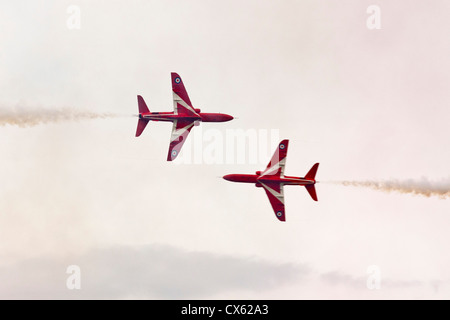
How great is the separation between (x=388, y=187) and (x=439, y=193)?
6663 millimetres

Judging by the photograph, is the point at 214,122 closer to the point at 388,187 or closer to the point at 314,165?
the point at 314,165

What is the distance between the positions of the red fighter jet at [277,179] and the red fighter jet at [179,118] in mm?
9234

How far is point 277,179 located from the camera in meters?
103

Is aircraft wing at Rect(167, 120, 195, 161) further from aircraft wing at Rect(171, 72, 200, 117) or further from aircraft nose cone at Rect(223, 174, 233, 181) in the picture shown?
aircraft nose cone at Rect(223, 174, 233, 181)

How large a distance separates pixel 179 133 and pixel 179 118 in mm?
1993

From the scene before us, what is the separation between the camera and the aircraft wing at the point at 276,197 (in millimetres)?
103562

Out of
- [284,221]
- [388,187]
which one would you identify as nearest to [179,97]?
[284,221]

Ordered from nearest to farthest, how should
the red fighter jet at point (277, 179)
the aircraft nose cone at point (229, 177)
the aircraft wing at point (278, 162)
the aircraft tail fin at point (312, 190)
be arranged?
the aircraft nose cone at point (229, 177) → the aircraft tail fin at point (312, 190) → the red fighter jet at point (277, 179) → the aircraft wing at point (278, 162)

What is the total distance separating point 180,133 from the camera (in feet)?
355

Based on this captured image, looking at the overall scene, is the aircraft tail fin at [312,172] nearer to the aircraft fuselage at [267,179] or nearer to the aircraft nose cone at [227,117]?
the aircraft fuselage at [267,179]

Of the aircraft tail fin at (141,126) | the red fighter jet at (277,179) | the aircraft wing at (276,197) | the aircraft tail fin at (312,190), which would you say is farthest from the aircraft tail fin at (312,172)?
the aircraft tail fin at (141,126)

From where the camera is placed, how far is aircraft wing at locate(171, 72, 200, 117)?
10856 centimetres

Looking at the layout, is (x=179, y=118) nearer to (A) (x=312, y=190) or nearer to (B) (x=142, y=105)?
(B) (x=142, y=105)
